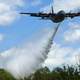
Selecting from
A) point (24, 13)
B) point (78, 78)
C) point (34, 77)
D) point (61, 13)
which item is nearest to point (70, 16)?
point (61, 13)

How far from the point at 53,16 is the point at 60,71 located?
102609 mm

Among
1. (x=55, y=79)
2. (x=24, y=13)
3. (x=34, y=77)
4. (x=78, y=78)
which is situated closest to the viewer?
(x=24, y=13)

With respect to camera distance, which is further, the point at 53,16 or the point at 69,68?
the point at 69,68

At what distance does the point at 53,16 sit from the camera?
9281 cm

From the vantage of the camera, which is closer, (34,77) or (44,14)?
(44,14)

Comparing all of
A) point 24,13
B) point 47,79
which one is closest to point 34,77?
point 47,79

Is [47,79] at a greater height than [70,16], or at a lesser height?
greater

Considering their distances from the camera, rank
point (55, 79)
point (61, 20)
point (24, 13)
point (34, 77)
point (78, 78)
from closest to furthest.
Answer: point (61, 20) → point (24, 13) → point (78, 78) → point (34, 77) → point (55, 79)

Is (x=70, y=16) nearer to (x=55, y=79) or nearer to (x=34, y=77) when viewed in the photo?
(x=34, y=77)

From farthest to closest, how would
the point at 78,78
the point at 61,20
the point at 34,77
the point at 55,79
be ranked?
the point at 55,79
the point at 34,77
the point at 78,78
the point at 61,20

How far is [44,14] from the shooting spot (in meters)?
93.5

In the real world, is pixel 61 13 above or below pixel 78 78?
below

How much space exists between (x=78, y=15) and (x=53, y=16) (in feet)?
17.0

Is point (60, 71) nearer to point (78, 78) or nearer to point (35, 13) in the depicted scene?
point (78, 78)
